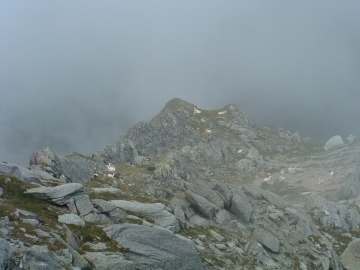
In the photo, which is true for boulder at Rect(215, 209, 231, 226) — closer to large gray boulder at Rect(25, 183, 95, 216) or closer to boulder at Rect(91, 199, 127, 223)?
boulder at Rect(91, 199, 127, 223)

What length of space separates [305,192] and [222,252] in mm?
57307

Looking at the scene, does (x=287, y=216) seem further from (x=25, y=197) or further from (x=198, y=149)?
(x=198, y=149)

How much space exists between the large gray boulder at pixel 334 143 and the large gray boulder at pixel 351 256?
394 ft

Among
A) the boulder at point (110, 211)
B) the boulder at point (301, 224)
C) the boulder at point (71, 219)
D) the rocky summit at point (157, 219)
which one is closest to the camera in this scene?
the rocky summit at point (157, 219)

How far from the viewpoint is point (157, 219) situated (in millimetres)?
28984

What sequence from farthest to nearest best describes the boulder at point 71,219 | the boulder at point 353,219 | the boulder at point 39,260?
the boulder at point 353,219 < the boulder at point 71,219 < the boulder at point 39,260

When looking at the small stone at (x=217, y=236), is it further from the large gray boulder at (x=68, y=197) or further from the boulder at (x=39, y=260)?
the boulder at (x=39, y=260)

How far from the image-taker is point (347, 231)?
46.9m

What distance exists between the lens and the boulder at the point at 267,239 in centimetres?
3391

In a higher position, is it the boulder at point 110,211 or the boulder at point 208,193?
the boulder at point 208,193

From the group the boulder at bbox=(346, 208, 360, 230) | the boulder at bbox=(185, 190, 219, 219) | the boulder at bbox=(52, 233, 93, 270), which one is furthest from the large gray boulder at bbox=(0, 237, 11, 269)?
the boulder at bbox=(346, 208, 360, 230)

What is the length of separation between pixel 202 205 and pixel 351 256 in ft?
64.1

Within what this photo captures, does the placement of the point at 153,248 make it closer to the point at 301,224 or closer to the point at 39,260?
the point at 39,260

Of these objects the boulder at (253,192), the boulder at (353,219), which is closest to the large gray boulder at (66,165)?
the boulder at (253,192)
